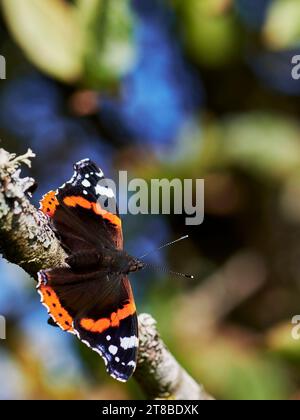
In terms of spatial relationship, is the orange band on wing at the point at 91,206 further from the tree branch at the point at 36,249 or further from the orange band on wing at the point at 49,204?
the tree branch at the point at 36,249

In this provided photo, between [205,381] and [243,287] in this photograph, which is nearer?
[205,381]

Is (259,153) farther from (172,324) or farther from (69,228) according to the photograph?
(69,228)

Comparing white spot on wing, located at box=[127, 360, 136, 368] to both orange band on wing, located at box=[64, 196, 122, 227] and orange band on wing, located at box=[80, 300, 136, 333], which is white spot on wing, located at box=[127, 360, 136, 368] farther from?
orange band on wing, located at box=[64, 196, 122, 227]

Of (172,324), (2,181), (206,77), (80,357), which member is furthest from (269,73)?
(2,181)

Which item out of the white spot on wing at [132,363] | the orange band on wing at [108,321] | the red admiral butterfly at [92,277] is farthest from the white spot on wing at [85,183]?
the white spot on wing at [132,363]

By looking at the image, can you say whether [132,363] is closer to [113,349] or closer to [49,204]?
[113,349]

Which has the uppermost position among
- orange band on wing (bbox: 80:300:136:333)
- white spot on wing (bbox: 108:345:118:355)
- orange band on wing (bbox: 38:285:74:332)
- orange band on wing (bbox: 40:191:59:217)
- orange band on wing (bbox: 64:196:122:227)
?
orange band on wing (bbox: 40:191:59:217)

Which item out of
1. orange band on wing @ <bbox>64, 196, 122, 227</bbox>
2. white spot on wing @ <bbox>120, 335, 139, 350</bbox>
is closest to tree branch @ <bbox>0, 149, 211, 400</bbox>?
white spot on wing @ <bbox>120, 335, 139, 350</bbox>

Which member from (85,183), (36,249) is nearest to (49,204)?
(85,183)
